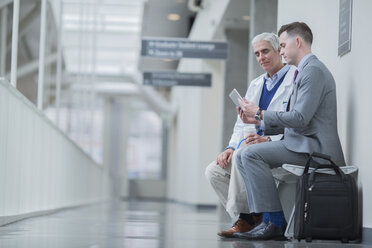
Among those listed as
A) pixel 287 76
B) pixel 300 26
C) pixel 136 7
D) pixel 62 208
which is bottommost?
pixel 62 208

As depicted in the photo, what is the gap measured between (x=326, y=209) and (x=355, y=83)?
3.32ft

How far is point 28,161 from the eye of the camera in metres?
7.14

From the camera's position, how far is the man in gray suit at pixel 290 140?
14.2ft

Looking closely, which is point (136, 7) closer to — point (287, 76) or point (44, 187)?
point (44, 187)

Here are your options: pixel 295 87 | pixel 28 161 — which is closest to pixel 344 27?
pixel 295 87

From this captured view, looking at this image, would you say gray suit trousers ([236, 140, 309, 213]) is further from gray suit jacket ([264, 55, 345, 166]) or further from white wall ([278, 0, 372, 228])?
white wall ([278, 0, 372, 228])

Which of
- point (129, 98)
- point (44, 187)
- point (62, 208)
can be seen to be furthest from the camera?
point (129, 98)

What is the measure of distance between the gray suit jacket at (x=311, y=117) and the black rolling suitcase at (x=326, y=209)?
238mm

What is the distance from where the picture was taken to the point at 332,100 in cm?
441

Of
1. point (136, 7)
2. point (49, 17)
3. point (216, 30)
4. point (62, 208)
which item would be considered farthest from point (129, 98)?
point (62, 208)

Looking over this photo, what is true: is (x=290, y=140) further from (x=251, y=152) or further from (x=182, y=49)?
(x=182, y=49)

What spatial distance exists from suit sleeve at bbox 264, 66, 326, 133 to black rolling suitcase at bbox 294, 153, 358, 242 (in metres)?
0.33

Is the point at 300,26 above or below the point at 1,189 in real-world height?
above

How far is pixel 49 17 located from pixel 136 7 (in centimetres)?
668
